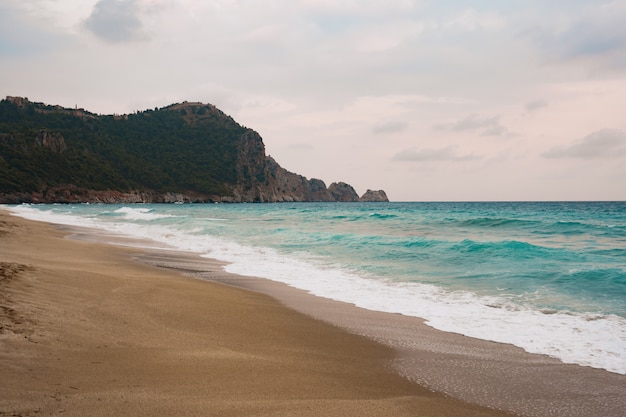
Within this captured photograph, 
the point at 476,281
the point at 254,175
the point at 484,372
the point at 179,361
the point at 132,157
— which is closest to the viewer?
the point at 179,361

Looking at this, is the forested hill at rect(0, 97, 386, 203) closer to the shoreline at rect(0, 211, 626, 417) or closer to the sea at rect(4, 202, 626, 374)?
the sea at rect(4, 202, 626, 374)

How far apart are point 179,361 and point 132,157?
148m

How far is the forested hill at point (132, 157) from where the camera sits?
350 ft

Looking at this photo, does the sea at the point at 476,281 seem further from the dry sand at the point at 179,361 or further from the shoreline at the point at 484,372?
the dry sand at the point at 179,361

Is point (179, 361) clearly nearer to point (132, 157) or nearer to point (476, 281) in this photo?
point (476, 281)

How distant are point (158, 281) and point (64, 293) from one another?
8.33 feet

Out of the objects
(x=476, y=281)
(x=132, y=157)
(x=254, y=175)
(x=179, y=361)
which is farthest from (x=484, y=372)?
(x=254, y=175)

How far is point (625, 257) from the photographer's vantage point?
15.6 meters

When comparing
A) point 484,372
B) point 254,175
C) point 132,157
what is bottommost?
point 484,372

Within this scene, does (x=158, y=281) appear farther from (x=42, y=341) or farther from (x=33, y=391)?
(x=33, y=391)

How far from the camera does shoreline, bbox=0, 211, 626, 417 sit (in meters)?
4.12

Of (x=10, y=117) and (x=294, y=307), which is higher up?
(x=10, y=117)

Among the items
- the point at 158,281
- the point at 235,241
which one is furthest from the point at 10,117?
the point at 158,281

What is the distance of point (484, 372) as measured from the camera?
493 cm
